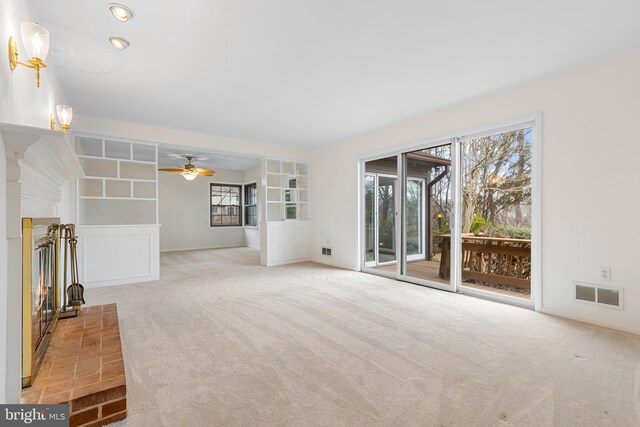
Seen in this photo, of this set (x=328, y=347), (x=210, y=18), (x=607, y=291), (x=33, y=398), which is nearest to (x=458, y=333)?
(x=328, y=347)

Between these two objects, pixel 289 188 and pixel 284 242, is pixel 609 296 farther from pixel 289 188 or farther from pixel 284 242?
pixel 289 188

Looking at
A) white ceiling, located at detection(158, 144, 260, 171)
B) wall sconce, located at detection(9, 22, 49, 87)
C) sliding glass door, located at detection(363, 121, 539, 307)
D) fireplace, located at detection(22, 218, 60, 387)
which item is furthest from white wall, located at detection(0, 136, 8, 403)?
white ceiling, located at detection(158, 144, 260, 171)

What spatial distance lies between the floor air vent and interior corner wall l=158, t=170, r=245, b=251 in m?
8.39

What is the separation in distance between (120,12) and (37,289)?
1.89 meters

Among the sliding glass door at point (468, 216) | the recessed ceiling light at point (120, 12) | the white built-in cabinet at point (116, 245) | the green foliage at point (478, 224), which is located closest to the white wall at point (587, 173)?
the sliding glass door at point (468, 216)

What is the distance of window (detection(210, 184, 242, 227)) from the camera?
30.5 feet

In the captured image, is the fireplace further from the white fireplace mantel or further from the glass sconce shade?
the glass sconce shade

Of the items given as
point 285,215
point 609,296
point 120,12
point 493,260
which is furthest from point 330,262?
point 120,12

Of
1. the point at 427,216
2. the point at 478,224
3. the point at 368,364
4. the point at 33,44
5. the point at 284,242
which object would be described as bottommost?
the point at 368,364

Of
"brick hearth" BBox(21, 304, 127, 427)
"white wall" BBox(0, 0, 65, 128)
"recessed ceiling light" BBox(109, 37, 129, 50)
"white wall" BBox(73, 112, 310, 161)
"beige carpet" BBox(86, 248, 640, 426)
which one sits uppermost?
"recessed ceiling light" BBox(109, 37, 129, 50)

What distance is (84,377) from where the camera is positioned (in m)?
1.62

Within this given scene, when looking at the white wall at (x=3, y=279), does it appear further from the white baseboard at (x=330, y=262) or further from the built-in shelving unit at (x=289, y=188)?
the built-in shelving unit at (x=289, y=188)

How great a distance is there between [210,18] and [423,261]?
4.59 m

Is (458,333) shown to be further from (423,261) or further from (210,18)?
(210,18)
